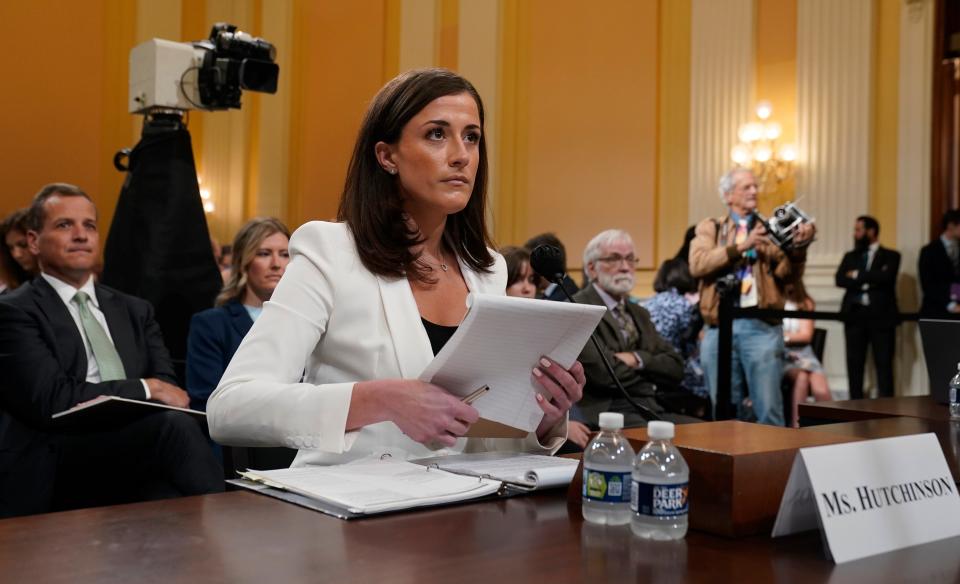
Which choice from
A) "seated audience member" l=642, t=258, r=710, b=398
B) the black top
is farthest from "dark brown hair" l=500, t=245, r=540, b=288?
the black top

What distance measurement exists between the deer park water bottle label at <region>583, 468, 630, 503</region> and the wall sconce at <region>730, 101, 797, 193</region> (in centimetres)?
634

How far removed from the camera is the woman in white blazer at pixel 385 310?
57.1 inches

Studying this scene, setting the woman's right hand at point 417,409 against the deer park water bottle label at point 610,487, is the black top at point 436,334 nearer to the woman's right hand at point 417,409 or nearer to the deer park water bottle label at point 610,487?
the woman's right hand at point 417,409

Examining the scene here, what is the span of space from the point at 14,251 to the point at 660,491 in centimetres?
344

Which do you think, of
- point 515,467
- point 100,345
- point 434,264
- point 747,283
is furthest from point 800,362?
point 515,467

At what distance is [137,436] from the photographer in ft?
9.08

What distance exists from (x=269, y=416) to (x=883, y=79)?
250 inches

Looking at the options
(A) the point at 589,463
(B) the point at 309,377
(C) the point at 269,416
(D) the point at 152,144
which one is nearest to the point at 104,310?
(D) the point at 152,144

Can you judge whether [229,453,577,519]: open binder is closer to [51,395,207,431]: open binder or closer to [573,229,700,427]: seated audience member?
[51,395,207,431]: open binder

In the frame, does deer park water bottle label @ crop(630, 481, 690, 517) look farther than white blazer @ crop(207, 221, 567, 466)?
No

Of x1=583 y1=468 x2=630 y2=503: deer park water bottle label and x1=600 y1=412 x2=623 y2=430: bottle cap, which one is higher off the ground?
x1=600 y1=412 x2=623 y2=430: bottle cap

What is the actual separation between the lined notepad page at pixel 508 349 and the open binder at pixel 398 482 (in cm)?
9

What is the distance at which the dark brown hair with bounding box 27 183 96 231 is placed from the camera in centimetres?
332

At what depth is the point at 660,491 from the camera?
105 centimetres
